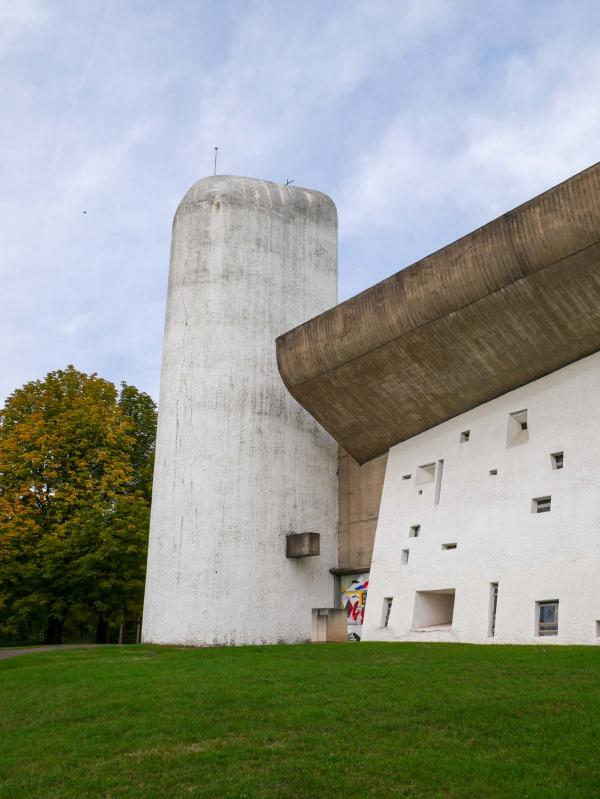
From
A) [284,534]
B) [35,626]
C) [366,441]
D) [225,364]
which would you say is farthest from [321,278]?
[35,626]

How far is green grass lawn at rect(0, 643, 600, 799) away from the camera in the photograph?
25.4 feet

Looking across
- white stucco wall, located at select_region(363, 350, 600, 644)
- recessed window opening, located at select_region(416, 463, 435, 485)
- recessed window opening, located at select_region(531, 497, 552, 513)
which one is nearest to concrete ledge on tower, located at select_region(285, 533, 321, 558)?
white stucco wall, located at select_region(363, 350, 600, 644)

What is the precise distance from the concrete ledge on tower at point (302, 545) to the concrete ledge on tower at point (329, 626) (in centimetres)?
194

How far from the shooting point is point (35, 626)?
30.8m

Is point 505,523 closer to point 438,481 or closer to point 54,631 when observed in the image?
point 438,481

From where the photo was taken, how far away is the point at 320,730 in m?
9.41

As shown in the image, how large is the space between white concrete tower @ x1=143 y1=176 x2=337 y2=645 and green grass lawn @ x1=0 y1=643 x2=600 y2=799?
369 inches

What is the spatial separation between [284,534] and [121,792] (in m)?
17.0

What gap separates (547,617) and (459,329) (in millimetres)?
6405

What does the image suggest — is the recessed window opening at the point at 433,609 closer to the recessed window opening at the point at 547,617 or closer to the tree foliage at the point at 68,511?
the recessed window opening at the point at 547,617

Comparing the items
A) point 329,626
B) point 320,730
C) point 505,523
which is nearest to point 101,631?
point 329,626

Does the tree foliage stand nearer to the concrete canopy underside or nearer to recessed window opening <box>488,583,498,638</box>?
the concrete canopy underside

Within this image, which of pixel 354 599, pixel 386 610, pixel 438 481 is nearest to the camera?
pixel 438 481

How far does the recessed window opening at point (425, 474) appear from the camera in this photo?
21.4m
